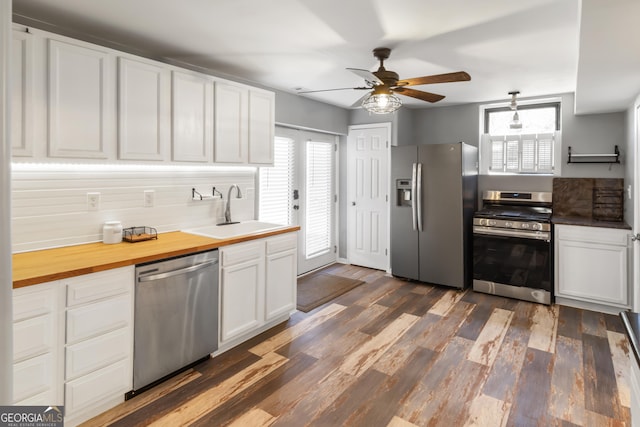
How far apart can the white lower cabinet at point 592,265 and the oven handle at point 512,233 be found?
128 millimetres

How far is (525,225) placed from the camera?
414cm

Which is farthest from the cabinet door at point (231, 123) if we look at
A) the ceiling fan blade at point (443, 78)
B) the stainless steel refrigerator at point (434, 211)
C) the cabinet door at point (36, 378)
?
the stainless steel refrigerator at point (434, 211)

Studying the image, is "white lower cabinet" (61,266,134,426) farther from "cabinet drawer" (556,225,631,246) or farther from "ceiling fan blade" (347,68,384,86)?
"cabinet drawer" (556,225,631,246)

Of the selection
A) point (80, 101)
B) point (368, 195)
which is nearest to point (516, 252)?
point (368, 195)

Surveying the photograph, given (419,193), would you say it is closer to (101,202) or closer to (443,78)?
(443,78)

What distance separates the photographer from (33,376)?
6.10 feet

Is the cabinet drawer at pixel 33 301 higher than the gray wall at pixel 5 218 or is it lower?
lower

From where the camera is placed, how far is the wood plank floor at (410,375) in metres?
2.20

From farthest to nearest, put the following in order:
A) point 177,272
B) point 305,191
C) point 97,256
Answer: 1. point 305,191
2. point 177,272
3. point 97,256

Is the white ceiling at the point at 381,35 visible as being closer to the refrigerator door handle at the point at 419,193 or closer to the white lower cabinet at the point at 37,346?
the refrigerator door handle at the point at 419,193

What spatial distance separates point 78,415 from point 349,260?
404cm

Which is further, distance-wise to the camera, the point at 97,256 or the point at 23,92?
the point at 97,256

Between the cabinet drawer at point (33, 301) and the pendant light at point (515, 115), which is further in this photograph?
the pendant light at point (515, 115)

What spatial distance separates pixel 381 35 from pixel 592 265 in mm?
3229
